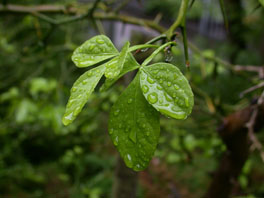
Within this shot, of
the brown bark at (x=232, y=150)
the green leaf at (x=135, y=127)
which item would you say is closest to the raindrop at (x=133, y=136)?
the green leaf at (x=135, y=127)

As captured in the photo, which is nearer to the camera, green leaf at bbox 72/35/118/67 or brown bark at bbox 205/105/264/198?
green leaf at bbox 72/35/118/67

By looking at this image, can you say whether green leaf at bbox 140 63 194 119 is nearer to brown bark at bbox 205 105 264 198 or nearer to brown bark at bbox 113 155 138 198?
brown bark at bbox 205 105 264 198

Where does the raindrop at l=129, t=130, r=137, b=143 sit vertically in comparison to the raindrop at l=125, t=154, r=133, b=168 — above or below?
above

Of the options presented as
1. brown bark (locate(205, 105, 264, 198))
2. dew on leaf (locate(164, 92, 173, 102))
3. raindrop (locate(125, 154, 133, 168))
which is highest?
dew on leaf (locate(164, 92, 173, 102))

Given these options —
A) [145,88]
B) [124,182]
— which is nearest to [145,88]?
[145,88]

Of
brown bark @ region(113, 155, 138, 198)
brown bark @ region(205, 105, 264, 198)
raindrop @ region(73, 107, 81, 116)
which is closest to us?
raindrop @ region(73, 107, 81, 116)

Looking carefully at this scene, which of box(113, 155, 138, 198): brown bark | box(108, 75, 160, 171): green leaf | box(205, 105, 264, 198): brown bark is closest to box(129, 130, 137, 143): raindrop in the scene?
box(108, 75, 160, 171): green leaf

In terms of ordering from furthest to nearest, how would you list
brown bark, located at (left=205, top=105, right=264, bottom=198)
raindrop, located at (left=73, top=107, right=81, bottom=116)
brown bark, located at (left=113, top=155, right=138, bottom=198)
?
brown bark, located at (left=113, top=155, right=138, bottom=198), brown bark, located at (left=205, top=105, right=264, bottom=198), raindrop, located at (left=73, top=107, right=81, bottom=116)

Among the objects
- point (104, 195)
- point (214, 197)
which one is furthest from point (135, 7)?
point (214, 197)
